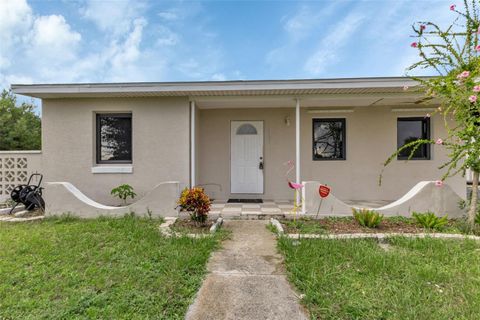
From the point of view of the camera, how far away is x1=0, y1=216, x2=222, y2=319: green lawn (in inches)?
86.3

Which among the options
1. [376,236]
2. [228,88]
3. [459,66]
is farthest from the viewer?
[228,88]

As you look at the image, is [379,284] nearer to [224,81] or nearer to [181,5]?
[224,81]

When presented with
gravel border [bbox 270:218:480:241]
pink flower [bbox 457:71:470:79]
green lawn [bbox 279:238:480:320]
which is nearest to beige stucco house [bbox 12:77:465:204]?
pink flower [bbox 457:71:470:79]

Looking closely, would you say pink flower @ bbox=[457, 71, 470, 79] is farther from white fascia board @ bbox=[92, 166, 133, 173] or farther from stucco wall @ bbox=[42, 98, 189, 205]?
white fascia board @ bbox=[92, 166, 133, 173]

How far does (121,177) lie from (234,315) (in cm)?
497

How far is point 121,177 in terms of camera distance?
602 centimetres

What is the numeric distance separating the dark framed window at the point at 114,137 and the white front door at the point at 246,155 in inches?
111

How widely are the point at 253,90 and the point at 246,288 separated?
4044 mm

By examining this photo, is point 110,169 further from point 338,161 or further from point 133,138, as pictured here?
point 338,161

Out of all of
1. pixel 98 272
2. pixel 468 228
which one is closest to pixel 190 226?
pixel 98 272

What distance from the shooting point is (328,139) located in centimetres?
700

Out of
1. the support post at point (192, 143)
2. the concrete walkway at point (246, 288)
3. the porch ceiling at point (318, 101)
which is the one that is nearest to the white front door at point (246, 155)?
the porch ceiling at point (318, 101)

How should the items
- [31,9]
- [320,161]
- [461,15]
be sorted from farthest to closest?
[31,9], [320,161], [461,15]

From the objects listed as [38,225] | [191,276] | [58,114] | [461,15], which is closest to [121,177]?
[38,225]
